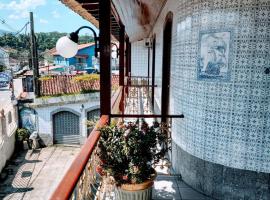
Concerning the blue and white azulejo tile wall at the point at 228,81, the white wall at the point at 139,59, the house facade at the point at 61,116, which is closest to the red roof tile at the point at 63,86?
the house facade at the point at 61,116

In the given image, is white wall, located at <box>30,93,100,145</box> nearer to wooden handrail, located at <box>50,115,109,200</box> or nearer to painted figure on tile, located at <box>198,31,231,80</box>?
painted figure on tile, located at <box>198,31,231,80</box>

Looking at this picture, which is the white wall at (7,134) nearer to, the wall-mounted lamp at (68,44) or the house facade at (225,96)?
the wall-mounted lamp at (68,44)

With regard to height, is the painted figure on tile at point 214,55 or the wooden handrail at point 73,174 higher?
the painted figure on tile at point 214,55

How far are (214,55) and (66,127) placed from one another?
17.1 meters

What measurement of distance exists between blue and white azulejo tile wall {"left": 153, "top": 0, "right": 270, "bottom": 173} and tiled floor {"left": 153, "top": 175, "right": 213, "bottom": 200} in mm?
535

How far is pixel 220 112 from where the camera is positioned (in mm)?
3291

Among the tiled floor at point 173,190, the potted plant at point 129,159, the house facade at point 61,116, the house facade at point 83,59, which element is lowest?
the house facade at point 61,116

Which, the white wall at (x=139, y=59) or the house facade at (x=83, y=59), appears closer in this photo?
the white wall at (x=139, y=59)

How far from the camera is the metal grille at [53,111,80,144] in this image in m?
19.0

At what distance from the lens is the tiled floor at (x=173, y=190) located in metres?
3.58

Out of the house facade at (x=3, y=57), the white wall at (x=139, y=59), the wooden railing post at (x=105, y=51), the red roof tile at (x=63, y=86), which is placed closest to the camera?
the wooden railing post at (x=105, y=51)

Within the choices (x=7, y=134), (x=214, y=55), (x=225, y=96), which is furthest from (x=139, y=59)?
(x=225, y=96)

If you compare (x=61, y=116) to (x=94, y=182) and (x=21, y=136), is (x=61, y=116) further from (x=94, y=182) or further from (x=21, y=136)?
(x=94, y=182)

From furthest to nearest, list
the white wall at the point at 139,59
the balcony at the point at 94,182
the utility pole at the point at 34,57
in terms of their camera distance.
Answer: the utility pole at the point at 34,57 < the white wall at the point at 139,59 < the balcony at the point at 94,182
